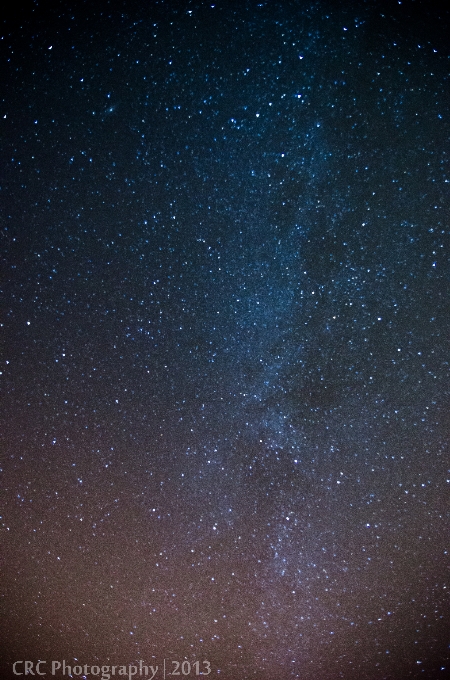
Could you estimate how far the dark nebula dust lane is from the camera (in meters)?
0.54

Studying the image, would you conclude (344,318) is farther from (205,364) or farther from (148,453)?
(148,453)

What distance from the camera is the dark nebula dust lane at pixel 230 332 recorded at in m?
0.54

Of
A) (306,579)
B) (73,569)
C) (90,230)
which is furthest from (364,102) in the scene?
(73,569)

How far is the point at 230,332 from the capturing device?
584 millimetres

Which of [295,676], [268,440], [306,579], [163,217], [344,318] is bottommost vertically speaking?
[295,676]

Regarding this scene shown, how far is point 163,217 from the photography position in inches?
22.7

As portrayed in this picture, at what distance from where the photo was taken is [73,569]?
645mm

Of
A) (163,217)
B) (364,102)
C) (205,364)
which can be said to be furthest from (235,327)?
(364,102)

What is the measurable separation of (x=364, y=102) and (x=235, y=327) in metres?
0.29

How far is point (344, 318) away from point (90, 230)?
0.33 m

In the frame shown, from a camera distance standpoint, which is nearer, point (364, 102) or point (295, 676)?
point (364, 102)

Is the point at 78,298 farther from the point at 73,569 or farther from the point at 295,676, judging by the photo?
the point at 295,676

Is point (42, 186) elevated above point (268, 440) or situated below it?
above

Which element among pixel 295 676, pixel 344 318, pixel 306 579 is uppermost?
pixel 344 318
